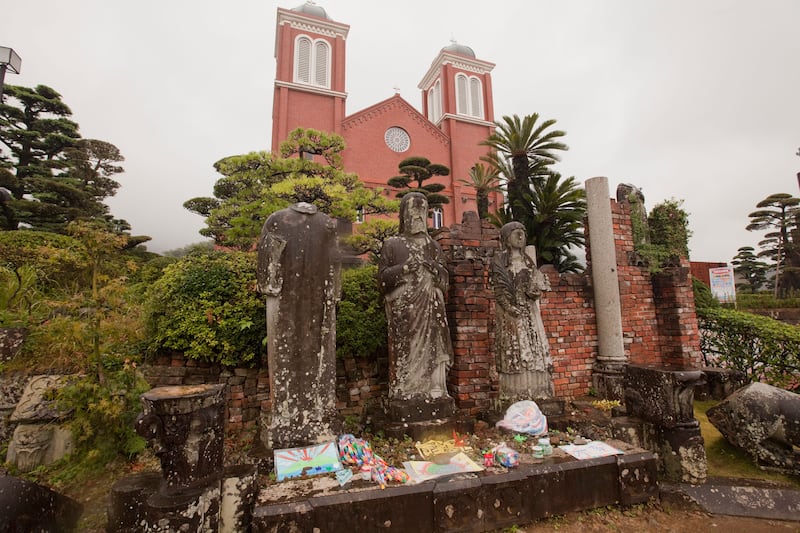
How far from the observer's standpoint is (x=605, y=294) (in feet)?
21.2

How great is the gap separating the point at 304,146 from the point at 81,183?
11.0m

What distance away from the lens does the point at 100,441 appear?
12.8 ft

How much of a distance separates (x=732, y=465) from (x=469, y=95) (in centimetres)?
2937

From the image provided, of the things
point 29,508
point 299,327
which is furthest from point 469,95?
point 29,508

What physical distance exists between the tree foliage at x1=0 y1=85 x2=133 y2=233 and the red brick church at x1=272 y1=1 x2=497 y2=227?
29.7 ft

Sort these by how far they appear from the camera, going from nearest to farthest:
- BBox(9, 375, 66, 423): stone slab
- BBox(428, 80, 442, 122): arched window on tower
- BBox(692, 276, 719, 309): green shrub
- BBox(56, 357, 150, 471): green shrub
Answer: BBox(56, 357, 150, 471): green shrub → BBox(9, 375, 66, 423): stone slab → BBox(692, 276, 719, 309): green shrub → BBox(428, 80, 442, 122): arched window on tower

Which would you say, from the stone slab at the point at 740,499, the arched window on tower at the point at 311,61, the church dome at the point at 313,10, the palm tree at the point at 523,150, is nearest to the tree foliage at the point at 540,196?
the palm tree at the point at 523,150

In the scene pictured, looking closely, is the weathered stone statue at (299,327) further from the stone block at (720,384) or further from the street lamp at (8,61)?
the street lamp at (8,61)

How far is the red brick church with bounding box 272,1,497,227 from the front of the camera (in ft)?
74.4

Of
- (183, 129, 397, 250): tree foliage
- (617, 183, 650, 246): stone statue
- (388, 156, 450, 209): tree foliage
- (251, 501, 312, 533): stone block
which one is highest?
(388, 156, 450, 209): tree foliage

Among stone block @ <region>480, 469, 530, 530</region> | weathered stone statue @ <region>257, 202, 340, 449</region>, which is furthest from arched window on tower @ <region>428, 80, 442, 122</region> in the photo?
stone block @ <region>480, 469, 530, 530</region>

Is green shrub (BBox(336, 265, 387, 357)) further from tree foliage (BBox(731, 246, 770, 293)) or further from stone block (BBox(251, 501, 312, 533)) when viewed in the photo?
tree foliage (BBox(731, 246, 770, 293))

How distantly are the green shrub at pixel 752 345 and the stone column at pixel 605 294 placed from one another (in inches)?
94.8

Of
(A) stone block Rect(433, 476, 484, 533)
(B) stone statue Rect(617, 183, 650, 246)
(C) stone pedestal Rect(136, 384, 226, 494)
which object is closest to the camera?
(C) stone pedestal Rect(136, 384, 226, 494)
